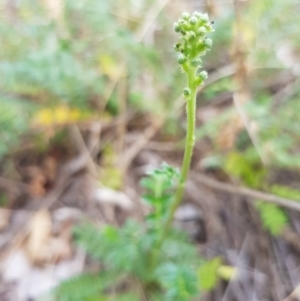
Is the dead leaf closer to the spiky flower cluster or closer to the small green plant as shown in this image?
the small green plant

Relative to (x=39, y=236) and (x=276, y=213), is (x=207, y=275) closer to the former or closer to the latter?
(x=276, y=213)

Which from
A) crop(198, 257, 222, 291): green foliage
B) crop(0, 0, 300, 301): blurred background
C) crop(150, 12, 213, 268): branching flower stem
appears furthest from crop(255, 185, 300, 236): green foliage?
crop(150, 12, 213, 268): branching flower stem

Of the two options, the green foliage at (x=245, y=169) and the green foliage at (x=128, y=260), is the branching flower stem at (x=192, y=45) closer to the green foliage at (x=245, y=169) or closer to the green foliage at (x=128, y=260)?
the green foliage at (x=128, y=260)

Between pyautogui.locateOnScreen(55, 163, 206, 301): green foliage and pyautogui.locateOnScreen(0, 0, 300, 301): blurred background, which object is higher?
pyautogui.locateOnScreen(0, 0, 300, 301): blurred background

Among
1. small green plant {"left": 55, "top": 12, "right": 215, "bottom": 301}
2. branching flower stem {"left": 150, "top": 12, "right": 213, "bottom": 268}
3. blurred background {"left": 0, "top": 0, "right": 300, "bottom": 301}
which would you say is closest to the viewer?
branching flower stem {"left": 150, "top": 12, "right": 213, "bottom": 268}

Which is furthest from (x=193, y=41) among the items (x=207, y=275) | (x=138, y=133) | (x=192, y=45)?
(x=138, y=133)

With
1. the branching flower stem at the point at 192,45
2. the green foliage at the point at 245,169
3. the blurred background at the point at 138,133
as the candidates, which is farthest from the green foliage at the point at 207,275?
the branching flower stem at the point at 192,45

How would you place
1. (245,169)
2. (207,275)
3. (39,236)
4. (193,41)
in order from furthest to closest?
1. (39,236)
2. (245,169)
3. (207,275)
4. (193,41)
